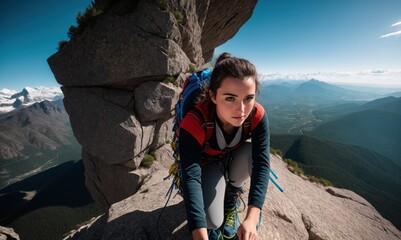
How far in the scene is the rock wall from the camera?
14.3m

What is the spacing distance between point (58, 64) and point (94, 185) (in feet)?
41.3

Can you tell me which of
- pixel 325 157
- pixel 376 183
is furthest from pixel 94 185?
pixel 376 183

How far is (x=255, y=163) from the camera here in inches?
151

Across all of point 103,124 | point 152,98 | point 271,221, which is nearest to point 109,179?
point 103,124

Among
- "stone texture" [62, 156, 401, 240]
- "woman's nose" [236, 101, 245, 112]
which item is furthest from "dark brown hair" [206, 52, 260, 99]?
"stone texture" [62, 156, 401, 240]

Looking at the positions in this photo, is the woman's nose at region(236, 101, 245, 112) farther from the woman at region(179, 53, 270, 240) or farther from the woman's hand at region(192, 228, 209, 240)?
the woman's hand at region(192, 228, 209, 240)

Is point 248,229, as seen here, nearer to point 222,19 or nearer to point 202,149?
point 202,149

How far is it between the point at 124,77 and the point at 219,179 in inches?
527

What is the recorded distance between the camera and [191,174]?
Result: 338cm

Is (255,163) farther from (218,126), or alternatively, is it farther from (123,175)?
(123,175)

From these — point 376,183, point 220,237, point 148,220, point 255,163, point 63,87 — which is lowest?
point 376,183

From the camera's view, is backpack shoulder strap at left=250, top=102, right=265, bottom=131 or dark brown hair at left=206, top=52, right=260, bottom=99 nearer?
dark brown hair at left=206, top=52, right=260, bottom=99

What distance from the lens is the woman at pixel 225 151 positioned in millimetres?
3193

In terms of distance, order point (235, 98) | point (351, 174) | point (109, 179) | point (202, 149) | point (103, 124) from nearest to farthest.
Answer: point (235, 98), point (202, 149), point (103, 124), point (109, 179), point (351, 174)
